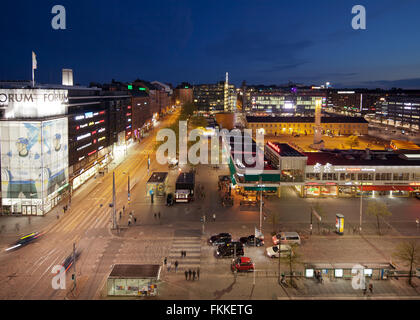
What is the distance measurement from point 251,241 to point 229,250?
2972mm

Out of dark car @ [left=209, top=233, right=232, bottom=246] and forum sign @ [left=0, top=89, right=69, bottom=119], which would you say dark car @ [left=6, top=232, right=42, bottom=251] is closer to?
forum sign @ [left=0, top=89, right=69, bottom=119]

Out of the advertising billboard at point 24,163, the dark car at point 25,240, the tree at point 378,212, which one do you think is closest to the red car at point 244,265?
the tree at point 378,212

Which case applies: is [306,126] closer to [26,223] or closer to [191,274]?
[26,223]

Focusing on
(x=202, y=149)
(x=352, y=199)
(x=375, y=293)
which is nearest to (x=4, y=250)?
(x=375, y=293)

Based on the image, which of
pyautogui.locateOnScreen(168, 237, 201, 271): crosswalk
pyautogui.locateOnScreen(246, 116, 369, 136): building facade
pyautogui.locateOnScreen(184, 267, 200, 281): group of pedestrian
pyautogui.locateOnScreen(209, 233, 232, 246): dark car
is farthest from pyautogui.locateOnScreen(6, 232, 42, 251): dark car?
pyautogui.locateOnScreen(246, 116, 369, 136): building facade

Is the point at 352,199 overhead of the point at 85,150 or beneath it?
beneath

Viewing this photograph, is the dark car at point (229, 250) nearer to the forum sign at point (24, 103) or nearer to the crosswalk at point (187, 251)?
the crosswalk at point (187, 251)

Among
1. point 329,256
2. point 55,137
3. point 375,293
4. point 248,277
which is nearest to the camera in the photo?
point 375,293

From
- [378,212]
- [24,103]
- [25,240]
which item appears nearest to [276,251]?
[378,212]

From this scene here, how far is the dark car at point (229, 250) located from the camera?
2760 centimetres

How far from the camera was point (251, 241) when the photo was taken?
98.0 feet
